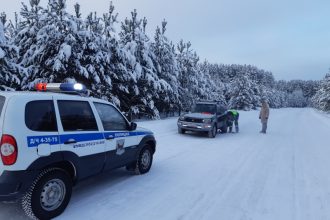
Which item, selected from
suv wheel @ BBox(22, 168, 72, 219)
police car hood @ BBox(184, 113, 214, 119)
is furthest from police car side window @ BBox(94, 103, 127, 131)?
police car hood @ BBox(184, 113, 214, 119)

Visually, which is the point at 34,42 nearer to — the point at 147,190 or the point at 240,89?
the point at 147,190

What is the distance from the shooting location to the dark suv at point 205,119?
1405 centimetres

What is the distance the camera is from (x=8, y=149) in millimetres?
3832

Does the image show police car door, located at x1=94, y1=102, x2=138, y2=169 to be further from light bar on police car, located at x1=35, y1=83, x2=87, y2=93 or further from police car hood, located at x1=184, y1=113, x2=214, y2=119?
police car hood, located at x1=184, y1=113, x2=214, y2=119

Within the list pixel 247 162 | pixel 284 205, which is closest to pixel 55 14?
pixel 247 162

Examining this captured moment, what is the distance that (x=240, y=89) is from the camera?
61.5 metres

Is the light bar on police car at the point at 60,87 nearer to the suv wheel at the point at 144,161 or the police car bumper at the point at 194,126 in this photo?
the suv wheel at the point at 144,161

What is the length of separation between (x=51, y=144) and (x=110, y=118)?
1758 millimetres

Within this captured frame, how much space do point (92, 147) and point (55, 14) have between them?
15587mm

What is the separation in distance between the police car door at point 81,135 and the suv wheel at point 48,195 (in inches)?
13.4

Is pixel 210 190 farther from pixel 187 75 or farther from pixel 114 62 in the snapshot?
pixel 187 75

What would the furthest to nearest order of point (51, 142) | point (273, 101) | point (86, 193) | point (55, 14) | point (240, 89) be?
point (273, 101), point (240, 89), point (55, 14), point (86, 193), point (51, 142)

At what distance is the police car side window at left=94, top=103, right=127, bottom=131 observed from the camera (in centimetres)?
568

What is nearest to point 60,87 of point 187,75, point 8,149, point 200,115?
point 8,149
